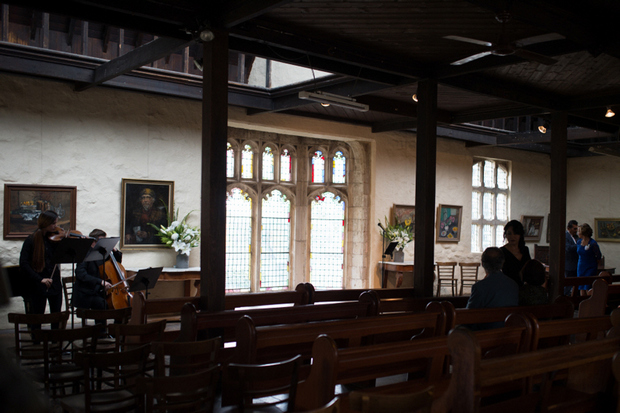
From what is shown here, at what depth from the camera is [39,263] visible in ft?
19.6

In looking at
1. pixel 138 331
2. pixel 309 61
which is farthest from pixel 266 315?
pixel 309 61

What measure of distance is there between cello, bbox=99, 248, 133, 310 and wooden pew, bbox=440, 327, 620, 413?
15.3ft

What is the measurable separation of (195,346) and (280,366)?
69cm

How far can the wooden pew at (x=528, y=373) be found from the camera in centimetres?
233

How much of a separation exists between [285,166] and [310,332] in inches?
323

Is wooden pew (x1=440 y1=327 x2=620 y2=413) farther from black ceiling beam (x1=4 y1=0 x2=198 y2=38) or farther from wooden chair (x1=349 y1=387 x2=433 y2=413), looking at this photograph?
black ceiling beam (x1=4 y1=0 x2=198 y2=38)

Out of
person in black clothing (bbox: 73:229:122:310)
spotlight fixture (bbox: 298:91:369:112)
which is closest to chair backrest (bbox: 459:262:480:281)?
spotlight fixture (bbox: 298:91:369:112)

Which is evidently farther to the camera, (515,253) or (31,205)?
(31,205)

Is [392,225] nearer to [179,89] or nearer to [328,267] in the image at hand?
[328,267]

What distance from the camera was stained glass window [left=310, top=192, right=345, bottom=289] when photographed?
11578mm

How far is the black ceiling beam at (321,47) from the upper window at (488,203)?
771 centimetres

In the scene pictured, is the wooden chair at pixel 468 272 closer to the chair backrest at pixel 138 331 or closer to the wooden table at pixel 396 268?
the wooden table at pixel 396 268

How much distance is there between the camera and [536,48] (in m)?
5.58

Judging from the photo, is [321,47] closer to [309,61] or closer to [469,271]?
[309,61]
